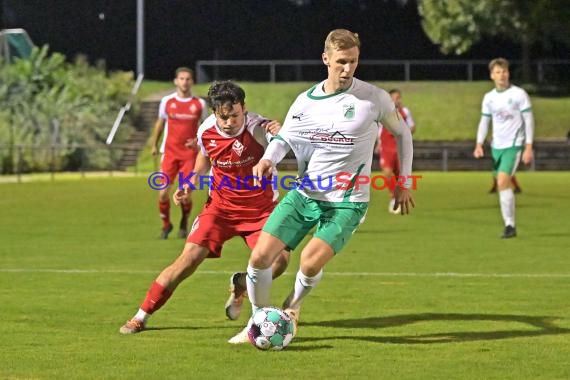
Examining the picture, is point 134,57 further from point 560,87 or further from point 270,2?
point 560,87

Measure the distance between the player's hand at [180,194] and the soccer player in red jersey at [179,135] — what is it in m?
8.42

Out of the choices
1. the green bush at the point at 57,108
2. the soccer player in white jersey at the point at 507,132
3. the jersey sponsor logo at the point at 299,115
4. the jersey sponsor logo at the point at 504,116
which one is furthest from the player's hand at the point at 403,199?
the green bush at the point at 57,108

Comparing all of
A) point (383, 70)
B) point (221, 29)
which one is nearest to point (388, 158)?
point (383, 70)

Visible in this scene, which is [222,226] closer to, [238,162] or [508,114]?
[238,162]

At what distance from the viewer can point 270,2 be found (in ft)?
212

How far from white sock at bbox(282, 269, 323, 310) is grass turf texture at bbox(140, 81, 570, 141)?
43688mm

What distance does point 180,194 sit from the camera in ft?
34.0

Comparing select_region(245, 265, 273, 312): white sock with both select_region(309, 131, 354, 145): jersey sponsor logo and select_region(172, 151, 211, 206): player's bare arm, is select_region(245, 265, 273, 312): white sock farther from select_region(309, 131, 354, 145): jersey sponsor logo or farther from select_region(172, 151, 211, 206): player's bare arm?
select_region(172, 151, 211, 206): player's bare arm

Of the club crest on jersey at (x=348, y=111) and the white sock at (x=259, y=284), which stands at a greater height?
the club crest on jersey at (x=348, y=111)

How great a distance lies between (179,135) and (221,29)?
146ft

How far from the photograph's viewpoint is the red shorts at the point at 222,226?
10.2 meters

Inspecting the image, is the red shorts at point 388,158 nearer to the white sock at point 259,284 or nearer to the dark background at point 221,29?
the white sock at point 259,284

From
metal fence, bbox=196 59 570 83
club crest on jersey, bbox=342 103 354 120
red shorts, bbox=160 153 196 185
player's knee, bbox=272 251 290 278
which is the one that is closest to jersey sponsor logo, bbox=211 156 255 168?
player's knee, bbox=272 251 290 278

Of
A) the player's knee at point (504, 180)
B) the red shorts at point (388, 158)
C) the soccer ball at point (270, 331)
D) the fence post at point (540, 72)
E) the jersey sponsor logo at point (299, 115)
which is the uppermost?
the jersey sponsor logo at point (299, 115)
